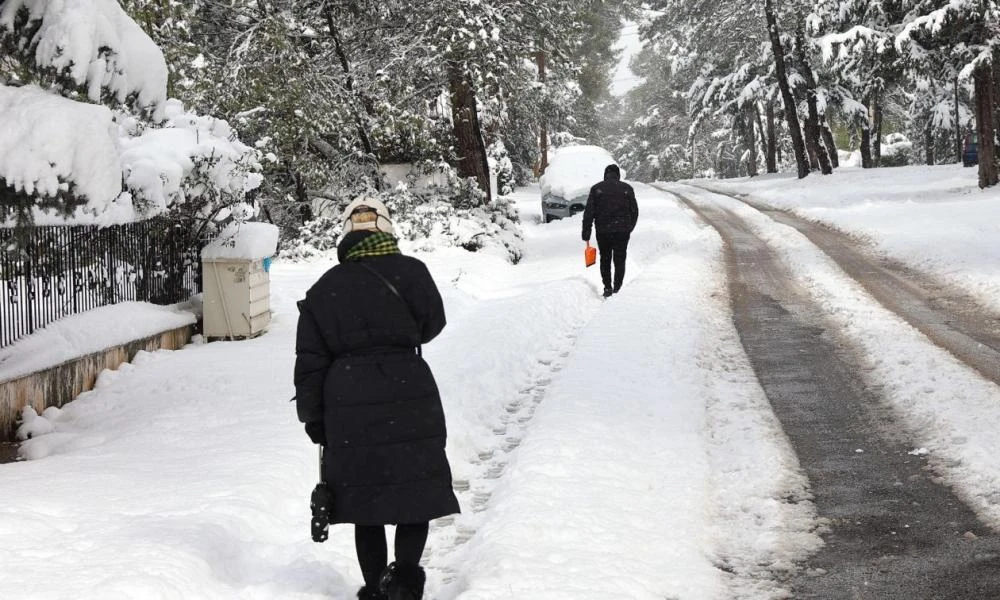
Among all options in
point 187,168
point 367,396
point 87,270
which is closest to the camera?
point 367,396

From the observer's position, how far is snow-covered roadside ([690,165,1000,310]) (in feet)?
49.2

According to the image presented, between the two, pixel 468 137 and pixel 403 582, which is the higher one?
pixel 468 137

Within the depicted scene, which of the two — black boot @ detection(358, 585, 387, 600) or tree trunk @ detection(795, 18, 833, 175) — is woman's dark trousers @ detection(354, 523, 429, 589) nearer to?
black boot @ detection(358, 585, 387, 600)

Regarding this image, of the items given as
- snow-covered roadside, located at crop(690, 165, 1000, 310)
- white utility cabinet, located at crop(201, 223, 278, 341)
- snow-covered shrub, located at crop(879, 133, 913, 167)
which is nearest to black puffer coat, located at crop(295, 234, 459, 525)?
white utility cabinet, located at crop(201, 223, 278, 341)

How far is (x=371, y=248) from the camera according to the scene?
13.1 feet

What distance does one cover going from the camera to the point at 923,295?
41.8ft

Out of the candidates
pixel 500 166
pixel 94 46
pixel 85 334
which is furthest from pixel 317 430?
Result: pixel 500 166

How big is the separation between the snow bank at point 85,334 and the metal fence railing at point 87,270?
0.40 feet

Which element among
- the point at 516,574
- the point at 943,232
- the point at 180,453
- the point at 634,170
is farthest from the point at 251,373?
the point at 634,170

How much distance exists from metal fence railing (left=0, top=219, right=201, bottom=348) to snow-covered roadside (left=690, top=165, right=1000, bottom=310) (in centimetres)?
1033

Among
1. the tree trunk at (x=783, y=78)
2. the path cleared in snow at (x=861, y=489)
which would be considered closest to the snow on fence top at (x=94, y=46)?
the path cleared in snow at (x=861, y=489)

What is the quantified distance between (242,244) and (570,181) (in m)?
18.4

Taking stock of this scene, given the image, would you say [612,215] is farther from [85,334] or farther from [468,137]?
[468,137]

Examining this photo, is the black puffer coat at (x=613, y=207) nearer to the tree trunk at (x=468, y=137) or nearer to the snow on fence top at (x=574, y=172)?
the tree trunk at (x=468, y=137)
